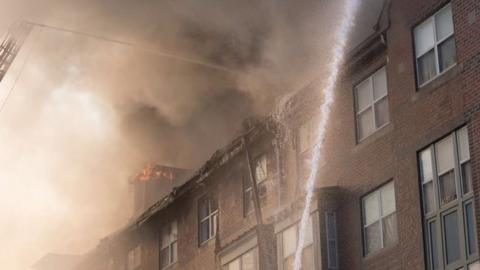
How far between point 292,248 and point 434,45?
667cm

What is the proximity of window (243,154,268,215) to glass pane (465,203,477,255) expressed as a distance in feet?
30.2

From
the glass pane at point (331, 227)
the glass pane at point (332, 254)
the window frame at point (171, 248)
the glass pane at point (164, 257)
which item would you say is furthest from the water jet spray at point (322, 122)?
the glass pane at point (164, 257)

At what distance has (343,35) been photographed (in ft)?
93.8

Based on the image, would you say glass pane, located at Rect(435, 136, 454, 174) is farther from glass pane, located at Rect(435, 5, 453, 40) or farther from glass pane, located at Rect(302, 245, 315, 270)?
glass pane, located at Rect(302, 245, 315, 270)

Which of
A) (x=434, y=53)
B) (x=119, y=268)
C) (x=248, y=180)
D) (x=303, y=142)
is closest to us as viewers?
(x=434, y=53)

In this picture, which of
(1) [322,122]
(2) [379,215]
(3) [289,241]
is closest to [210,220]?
(3) [289,241]

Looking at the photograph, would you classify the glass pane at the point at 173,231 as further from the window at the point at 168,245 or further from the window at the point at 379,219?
the window at the point at 379,219

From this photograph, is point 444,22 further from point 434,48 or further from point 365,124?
point 365,124

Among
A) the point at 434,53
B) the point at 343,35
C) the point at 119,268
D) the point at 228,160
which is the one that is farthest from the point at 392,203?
the point at 119,268

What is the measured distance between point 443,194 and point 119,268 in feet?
67.6

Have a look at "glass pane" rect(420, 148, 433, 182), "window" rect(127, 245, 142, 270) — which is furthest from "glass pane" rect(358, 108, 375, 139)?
"window" rect(127, 245, 142, 270)

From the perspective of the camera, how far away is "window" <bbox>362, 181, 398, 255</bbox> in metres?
24.0

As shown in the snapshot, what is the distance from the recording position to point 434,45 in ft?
78.0

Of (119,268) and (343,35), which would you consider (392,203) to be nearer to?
(343,35)
